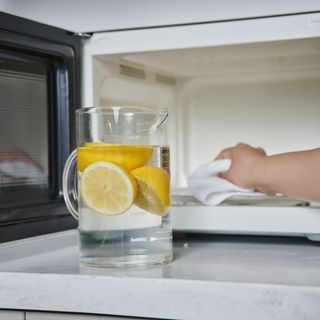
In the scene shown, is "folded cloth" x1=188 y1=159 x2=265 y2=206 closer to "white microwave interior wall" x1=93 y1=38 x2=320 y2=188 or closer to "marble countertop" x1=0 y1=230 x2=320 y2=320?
"marble countertop" x1=0 y1=230 x2=320 y2=320

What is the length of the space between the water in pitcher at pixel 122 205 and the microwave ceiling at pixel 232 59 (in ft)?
1.07

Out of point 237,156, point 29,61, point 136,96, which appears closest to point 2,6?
point 29,61

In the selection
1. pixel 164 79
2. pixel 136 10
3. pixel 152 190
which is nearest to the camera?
pixel 152 190

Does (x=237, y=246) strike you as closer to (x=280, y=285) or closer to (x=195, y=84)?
(x=280, y=285)

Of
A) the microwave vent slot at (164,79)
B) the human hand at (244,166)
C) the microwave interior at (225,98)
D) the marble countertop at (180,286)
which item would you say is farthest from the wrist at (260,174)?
the microwave vent slot at (164,79)

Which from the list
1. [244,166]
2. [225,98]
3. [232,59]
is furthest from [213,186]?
[225,98]

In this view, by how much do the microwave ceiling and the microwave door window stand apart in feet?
0.41

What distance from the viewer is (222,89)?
4.31 ft

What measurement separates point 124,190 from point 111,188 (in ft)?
0.04

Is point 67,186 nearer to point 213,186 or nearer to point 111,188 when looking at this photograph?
point 111,188

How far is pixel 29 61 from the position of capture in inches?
36.3

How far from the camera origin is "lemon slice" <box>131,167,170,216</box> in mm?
698

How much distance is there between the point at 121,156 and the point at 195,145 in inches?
25.4

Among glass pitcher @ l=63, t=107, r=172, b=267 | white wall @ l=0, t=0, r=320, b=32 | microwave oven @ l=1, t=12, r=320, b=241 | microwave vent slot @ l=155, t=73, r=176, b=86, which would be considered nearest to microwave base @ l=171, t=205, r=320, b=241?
microwave oven @ l=1, t=12, r=320, b=241
